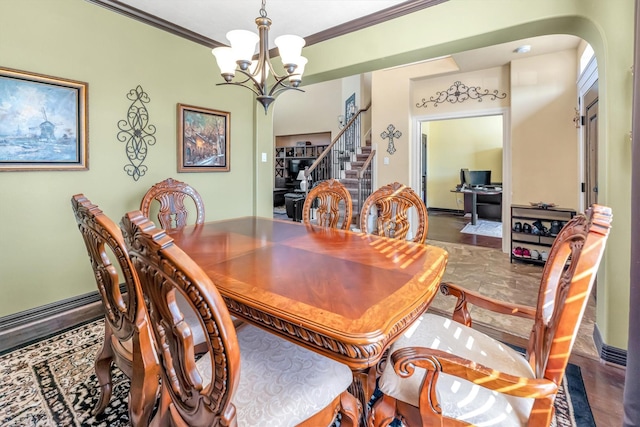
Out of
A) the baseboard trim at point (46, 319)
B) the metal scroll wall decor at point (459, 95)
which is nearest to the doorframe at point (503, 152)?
the metal scroll wall decor at point (459, 95)

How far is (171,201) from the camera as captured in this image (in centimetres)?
251

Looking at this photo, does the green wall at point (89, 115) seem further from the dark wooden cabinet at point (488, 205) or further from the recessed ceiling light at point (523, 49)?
the dark wooden cabinet at point (488, 205)

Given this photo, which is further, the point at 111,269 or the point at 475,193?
the point at 475,193

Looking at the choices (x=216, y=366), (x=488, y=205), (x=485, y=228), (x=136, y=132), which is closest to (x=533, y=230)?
(x=485, y=228)

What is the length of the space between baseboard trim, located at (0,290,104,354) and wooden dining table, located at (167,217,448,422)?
1368mm

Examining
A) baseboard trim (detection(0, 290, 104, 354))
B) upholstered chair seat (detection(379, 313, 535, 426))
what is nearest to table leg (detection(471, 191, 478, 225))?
upholstered chair seat (detection(379, 313, 535, 426))

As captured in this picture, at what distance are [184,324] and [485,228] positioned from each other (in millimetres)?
6886

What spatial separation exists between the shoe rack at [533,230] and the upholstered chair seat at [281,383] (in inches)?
155

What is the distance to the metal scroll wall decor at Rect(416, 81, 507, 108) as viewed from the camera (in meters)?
4.70

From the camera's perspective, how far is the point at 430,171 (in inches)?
362

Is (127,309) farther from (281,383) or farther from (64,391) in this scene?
(64,391)

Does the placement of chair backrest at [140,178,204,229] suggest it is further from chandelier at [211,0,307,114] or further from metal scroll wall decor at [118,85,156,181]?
chandelier at [211,0,307,114]

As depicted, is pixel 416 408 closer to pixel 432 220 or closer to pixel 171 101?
pixel 171 101

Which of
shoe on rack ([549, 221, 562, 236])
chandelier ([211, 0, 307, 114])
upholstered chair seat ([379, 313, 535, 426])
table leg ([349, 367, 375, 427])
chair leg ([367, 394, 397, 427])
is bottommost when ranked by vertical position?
table leg ([349, 367, 375, 427])
